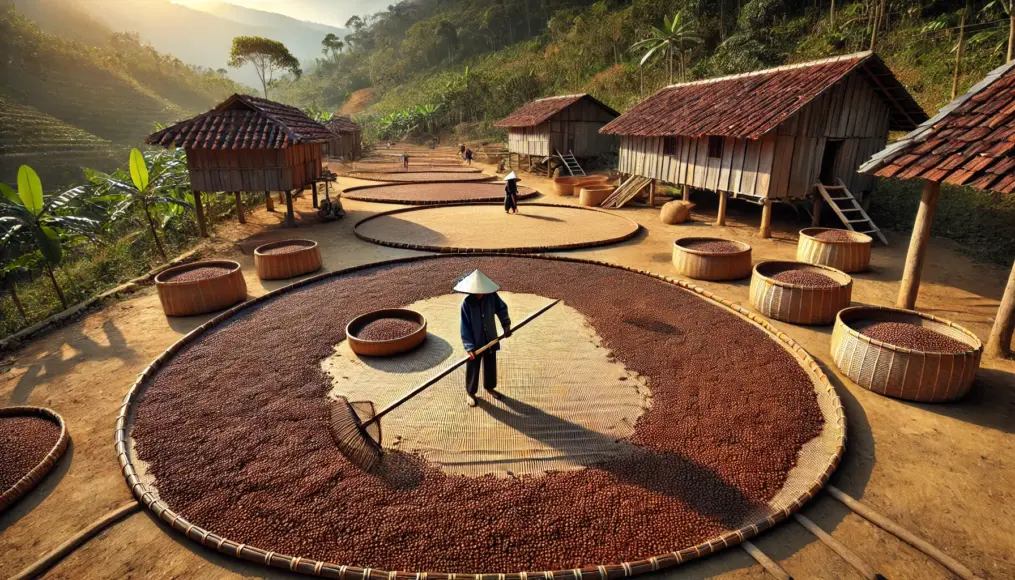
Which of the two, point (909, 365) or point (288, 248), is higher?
point (288, 248)

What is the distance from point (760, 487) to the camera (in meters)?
3.87

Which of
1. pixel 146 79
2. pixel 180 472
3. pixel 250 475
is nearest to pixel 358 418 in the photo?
pixel 250 475

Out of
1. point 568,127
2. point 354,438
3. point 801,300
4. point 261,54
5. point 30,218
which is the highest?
point 261,54

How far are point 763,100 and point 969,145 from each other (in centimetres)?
686

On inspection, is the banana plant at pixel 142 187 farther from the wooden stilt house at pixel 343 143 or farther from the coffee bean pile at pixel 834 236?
the wooden stilt house at pixel 343 143

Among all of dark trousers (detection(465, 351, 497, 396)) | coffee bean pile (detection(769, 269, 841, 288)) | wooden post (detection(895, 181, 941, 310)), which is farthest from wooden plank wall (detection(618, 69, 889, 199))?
dark trousers (detection(465, 351, 497, 396))

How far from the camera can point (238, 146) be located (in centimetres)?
1155

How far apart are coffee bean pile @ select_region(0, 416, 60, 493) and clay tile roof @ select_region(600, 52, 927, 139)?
502 inches

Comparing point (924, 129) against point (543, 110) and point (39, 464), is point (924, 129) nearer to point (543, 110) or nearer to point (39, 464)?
point (39, 464)

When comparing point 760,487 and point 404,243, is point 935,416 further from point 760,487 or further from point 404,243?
point 404,243

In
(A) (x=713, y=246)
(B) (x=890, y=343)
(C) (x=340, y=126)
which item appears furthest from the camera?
(C) (x=340, y=126)

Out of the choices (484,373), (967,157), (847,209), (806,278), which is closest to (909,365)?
(806,278)

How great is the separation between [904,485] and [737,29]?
3087cm

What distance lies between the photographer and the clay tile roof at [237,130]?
1155 cm
